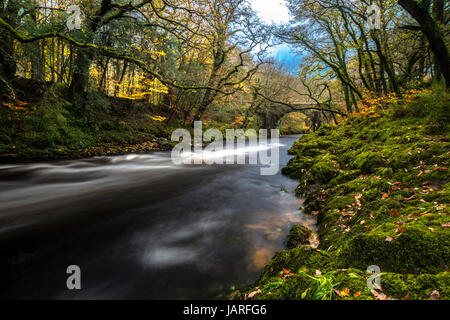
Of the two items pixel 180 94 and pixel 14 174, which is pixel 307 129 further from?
pixel 14 174

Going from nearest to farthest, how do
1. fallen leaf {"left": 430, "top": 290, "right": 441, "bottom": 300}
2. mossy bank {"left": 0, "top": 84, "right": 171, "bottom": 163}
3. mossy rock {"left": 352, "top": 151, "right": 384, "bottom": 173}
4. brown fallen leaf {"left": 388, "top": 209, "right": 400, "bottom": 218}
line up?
fallen leaf {"left": 430, "top": 290, "right": 441, "bottom": 300}
brown fallen leaf {"left": 388, "top": 209, "right": 400, "bottom": 218}
mossy rock {"left": 352, "top": 151, "right": 384, "bottom": 173}
mossy bank {"left": 0, "top": 84, "right": 171, "bottom": 163}

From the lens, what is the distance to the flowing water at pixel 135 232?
2.42 meters

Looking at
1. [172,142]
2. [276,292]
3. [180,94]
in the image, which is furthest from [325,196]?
[180,94]

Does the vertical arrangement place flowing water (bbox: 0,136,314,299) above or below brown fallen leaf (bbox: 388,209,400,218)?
below

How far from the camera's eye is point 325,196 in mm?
4188

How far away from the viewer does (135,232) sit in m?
3.52

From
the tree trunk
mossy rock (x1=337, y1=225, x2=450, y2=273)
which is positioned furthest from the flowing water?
the tree trunk

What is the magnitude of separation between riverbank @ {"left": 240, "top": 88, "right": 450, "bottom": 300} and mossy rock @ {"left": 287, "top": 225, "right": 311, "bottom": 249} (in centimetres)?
2

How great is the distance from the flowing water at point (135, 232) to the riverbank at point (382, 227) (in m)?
0.64

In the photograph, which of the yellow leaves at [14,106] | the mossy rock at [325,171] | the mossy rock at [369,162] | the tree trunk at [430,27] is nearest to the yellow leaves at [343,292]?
the mossy rock at [369,162]

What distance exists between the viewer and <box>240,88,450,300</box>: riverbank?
1467mm

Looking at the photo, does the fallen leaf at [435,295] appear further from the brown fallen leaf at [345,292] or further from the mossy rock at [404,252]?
the brown fallen leaf at [345,292]

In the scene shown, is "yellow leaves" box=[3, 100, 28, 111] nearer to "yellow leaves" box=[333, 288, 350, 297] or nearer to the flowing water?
the flowing water
